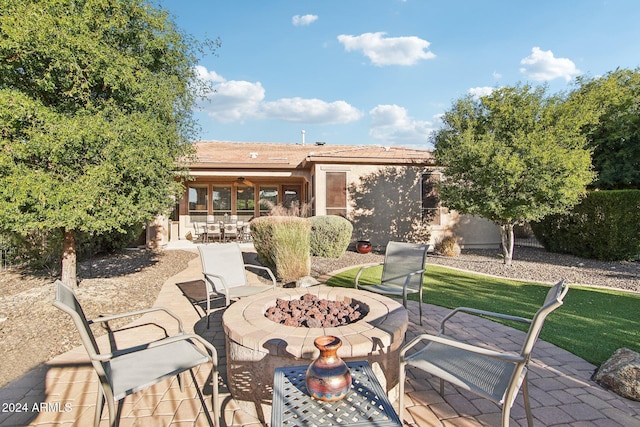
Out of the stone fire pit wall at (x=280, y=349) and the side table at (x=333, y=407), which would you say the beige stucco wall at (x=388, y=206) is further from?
the side table at (x=333, y=407)

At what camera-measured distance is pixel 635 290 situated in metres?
5.82

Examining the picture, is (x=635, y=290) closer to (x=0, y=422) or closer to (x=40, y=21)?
(x=0, y=422)

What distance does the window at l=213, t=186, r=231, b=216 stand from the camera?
554 inches

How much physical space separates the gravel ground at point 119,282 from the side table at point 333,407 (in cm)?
275

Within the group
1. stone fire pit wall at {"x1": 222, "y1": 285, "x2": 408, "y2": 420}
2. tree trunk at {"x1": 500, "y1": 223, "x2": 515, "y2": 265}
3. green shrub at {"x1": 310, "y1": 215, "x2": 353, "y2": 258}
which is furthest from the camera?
green shrub at {"x1": 310, "y1": 215, "x2": 353, "y2": 258}

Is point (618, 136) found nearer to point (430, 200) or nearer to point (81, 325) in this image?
point (430, 200)

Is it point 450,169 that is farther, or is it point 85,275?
point 450,169

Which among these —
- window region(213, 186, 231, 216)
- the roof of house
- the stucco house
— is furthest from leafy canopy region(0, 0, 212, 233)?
window region(213, 186, 231, 216)

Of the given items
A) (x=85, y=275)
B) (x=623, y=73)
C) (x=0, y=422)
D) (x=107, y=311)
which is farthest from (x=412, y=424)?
(x=623, y=73)

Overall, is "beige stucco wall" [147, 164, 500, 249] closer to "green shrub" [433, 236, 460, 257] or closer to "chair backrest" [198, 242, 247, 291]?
"green shrub" [433, 236, 460, 257]

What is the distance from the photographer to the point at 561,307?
4.70 meters

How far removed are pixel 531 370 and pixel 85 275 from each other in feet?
26.9

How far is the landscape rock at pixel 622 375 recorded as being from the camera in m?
2.39

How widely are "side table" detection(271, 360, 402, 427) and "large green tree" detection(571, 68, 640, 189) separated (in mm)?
17553
